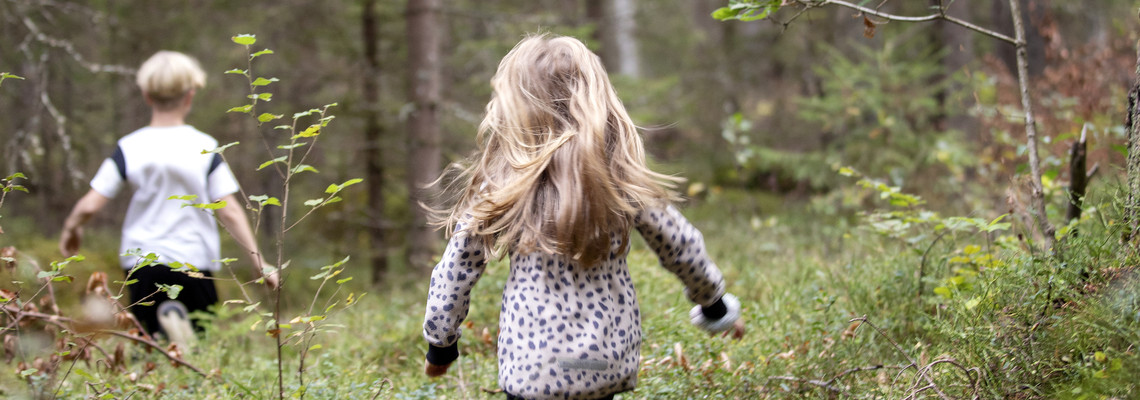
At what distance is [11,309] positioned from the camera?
288 cm

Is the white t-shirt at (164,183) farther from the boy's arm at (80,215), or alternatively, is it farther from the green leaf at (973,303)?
the green leaf at (973,303)

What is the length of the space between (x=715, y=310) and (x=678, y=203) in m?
0.41

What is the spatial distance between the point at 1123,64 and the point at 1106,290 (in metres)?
5.21

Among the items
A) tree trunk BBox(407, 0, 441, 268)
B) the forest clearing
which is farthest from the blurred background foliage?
tree trunk BBox(407, 0, 441, 268)

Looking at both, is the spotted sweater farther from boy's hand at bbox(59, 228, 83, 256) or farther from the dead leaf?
boy's hand at bbox(59, 228, 83, 256)

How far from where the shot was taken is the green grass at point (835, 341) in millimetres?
2549

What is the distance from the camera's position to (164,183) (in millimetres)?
4367

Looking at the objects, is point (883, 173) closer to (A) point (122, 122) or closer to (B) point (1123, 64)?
(B) point (1123, 64)

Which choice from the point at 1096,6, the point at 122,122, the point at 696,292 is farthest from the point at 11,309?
the point at 1096,6

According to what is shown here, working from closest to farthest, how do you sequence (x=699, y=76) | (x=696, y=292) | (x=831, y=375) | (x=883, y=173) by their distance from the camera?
(x=696, y=292) → (x=831, y=375) → (x=883, y=173) → (x=699, y=76)

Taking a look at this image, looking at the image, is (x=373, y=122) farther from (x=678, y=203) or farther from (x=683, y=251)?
(x=683, y=251)

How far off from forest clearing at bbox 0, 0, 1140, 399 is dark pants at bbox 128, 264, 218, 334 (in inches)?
2.0

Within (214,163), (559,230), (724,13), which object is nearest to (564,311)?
(559,230)

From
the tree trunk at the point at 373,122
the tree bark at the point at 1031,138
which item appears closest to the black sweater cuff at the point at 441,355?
the tree bark at the point at 1031,138
